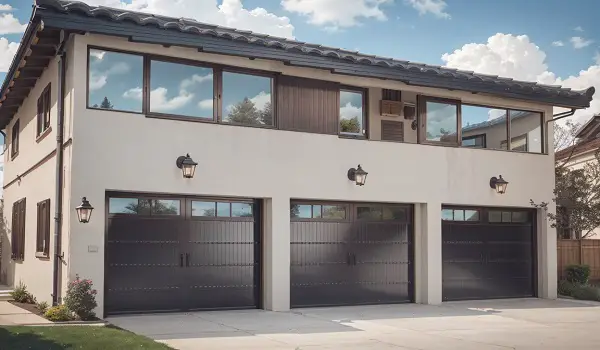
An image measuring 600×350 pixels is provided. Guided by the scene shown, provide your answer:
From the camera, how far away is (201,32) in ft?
49.9

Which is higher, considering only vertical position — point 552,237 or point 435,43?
point 435,43

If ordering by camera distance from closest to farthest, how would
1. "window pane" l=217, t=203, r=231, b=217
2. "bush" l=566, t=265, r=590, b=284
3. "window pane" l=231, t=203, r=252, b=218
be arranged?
1. "window pane" l=217, t=203, r=231, b=217
2. "window pane" l=231, t=203, r=252, b=218
3. "bush" l=566, t=265, r=590, b=284

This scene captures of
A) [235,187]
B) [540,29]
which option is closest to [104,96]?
[235,187]

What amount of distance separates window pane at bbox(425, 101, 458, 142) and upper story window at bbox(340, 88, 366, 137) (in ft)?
6.25

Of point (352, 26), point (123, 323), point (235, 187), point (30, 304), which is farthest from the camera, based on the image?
point (352, 26)

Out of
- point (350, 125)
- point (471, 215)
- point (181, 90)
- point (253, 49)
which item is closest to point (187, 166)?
point (181, 90)

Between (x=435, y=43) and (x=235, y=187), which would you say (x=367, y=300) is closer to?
(x=235, y=187)

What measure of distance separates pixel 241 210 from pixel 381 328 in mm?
4471

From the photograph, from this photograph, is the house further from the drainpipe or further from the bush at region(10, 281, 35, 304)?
the bush at region(10, 281, 35, 304)

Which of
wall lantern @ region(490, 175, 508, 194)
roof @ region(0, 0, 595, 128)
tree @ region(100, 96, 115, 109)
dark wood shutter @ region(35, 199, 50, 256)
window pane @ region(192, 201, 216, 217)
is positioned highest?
roof @ region(0, 0, 595, 128)

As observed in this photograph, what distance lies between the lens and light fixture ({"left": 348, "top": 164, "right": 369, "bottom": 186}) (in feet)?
57.8

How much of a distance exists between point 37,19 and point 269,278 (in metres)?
7.28

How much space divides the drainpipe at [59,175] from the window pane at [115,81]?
0.80 metres

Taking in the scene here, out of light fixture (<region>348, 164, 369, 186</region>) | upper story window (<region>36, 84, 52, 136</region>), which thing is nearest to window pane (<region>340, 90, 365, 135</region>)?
light fixture (<region>348, 164, 369, 186</region>)
